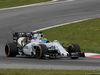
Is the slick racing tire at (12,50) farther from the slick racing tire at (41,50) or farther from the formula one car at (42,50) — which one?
the slick racing tire at (41,50)

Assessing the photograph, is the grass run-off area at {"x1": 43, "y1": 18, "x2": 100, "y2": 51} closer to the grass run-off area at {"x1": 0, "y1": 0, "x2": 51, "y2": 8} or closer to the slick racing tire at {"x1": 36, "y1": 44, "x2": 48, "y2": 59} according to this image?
the slick racing tire at {"x1": 36, "y1": 44, "x2": 48, "y2": 59}

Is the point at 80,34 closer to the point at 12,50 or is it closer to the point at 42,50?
the point at 12,50

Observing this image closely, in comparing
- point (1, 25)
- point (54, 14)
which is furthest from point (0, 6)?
point (1, 25)

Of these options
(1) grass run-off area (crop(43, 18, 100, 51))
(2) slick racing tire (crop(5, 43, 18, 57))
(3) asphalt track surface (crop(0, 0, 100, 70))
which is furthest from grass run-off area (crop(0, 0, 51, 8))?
(2) slick racing tire (crop(5, 43, 18, 57))

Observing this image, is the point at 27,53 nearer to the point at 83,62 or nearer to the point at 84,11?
the point at 83,62

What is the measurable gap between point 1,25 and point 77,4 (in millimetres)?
13681

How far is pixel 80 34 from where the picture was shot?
88.4ft


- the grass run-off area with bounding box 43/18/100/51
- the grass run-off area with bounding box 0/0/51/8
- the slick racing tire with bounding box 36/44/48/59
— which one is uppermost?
the grass run-off area with bounding box 0/0/51/8

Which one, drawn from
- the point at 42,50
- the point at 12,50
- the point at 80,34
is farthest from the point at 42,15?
the point at 42,50

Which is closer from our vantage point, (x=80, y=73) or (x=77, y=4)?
(x=80, y=73)

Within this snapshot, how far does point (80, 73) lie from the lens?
11.4m

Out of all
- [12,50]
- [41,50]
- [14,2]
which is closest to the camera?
[41,50]

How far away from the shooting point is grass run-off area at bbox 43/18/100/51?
2353cm

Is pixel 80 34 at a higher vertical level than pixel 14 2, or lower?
lower
